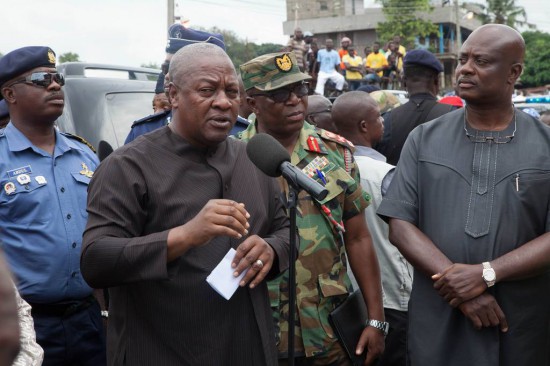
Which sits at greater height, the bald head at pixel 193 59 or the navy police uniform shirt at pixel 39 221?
the bald head at pixel 193 59

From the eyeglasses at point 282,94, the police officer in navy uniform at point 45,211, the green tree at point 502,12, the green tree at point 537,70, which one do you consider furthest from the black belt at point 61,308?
the green tree at point 502,12

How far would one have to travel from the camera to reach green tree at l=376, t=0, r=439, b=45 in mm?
54000

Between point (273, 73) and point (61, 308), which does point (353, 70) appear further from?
point (61, 308)

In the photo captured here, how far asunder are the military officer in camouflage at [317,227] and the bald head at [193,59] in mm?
975

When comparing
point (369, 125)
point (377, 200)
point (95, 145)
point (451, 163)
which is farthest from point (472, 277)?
point (95, 145)

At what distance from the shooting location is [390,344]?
445cm

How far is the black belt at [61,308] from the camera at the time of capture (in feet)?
12.9

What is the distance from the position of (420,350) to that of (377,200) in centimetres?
120

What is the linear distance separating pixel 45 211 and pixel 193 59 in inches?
60.5

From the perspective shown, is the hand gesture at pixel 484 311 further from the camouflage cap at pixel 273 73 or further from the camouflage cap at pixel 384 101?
the camouflage cap at pixel 384 101

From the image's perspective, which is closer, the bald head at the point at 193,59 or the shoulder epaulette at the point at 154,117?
the bald head at the point at 193,59

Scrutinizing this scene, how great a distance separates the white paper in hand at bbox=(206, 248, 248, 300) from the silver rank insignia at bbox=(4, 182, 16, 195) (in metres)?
1.69

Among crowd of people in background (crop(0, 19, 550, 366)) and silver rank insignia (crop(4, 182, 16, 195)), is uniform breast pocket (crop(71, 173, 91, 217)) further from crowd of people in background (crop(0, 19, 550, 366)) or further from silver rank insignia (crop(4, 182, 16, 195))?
silver rank insignia (crop(4, 182, 16, 195))

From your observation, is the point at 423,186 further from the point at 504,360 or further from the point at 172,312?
the point at 172,312
